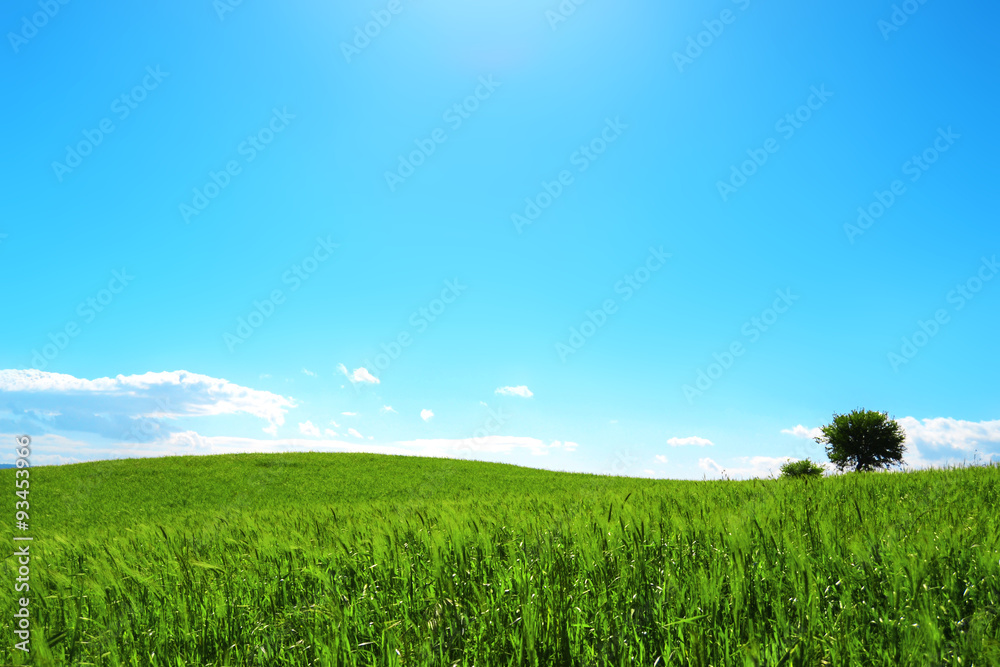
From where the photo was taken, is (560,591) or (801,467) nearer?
(560,591)

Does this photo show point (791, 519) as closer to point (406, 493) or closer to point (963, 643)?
point (963, 643)

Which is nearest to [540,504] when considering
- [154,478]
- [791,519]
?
[791,519]

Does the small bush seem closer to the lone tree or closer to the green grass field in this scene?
the lone tree

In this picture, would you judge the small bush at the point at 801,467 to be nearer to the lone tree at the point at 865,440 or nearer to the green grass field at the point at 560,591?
the lone tree at the point at 865,440

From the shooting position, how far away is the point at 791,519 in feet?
16.8

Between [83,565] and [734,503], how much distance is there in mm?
8619

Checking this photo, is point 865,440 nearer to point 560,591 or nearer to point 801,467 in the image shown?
point 801,467

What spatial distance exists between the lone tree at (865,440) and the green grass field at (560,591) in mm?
37161

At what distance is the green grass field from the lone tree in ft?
122

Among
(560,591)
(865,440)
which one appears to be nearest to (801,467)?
(865,440)

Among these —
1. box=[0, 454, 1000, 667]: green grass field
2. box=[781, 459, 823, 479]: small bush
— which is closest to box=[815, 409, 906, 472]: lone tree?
box=[781, 459, 823, 479]: small bush

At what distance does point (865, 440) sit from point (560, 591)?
44233 mm

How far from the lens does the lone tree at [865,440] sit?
1481 inches

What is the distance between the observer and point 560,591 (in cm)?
359
